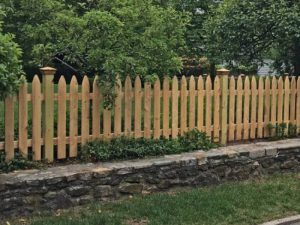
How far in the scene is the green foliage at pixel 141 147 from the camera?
654 cm

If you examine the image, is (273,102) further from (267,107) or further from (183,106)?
(183,106)

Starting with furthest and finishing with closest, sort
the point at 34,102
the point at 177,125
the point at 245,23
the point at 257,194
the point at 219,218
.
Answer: the point at 245,23, the point at 177,125, the point at 257,194, the point at 34,102, the point at 219,218

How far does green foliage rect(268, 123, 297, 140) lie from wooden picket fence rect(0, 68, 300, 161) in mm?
79

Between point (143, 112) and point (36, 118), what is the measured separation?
1.60 meters

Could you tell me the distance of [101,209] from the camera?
5926 mm

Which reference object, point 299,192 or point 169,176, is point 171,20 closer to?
point 169,176

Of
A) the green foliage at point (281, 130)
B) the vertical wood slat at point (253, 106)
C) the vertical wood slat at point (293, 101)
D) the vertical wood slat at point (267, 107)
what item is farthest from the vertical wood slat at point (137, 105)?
the vertical wood slat at point (293, 101)

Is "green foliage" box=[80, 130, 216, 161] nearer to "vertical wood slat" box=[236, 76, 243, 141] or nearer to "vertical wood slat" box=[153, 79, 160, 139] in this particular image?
"vertical wood slat" box=[153, 79, 160, 139]

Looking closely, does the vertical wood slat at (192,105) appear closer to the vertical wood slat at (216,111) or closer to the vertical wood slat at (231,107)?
the vertical wood slat at (216,111)

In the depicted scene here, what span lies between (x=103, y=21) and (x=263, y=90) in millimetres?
2927

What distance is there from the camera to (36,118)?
20.2 feet

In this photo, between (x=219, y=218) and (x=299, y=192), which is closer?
(x=219, y=218)

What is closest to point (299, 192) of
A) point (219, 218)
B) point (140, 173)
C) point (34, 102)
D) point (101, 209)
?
point (219, 218)

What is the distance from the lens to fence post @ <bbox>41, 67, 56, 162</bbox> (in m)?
6.20
